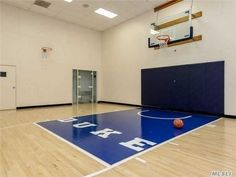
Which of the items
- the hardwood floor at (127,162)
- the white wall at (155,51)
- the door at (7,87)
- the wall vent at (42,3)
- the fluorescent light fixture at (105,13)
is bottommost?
the hardwood floor at (127,162)

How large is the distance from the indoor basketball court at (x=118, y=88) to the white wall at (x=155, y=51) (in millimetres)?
34

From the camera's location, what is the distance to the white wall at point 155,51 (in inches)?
216

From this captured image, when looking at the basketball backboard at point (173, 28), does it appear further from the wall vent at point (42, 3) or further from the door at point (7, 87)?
the door at point (7, 87)

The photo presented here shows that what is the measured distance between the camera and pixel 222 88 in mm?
5582

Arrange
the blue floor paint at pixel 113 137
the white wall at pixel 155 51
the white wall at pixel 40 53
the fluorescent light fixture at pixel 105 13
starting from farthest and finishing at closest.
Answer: the fluorescent light fixture at pixel 105 13 → the white wall at pixel 40 53 → the white wall at pixel 155 51 → the blue floor paint at pixel 113 137

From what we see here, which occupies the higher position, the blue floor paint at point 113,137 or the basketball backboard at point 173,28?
the basketball backboard at point 173,28

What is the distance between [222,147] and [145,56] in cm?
577

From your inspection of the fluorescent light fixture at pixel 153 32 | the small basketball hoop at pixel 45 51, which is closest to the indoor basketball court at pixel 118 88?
the small basketball hoop at pixel 45 51

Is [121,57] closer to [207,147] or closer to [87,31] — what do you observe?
[87,31]

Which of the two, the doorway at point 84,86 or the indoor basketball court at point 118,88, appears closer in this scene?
the indoor basketball court at point 118,88

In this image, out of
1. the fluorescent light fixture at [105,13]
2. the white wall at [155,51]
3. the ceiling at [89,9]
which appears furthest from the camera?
the fluorescent light fixture at [105,13]

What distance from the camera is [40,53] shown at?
8.08 metres

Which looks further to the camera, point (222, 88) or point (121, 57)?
point (121, 57)

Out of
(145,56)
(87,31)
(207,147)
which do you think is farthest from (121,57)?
(207,147)
